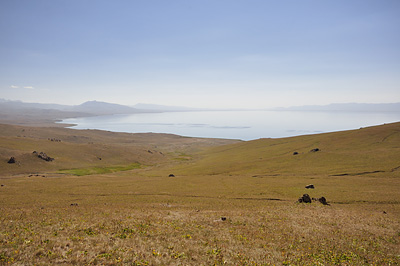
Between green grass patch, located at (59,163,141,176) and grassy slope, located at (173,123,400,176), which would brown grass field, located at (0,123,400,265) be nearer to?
grassy slope, located at (173,123,400,176)

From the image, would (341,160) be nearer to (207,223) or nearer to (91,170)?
(207,223)

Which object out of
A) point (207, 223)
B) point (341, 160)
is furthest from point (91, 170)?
point (341, 160)

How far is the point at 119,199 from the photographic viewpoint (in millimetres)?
40281

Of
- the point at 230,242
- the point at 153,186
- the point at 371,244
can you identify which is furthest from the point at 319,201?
the point at 153,186

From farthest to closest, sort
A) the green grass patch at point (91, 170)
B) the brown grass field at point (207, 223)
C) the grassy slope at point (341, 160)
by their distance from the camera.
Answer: the green grass patch at point (91, 170)
the grassy slope at point (341, 160)
the brown grass field at point (207, 223)

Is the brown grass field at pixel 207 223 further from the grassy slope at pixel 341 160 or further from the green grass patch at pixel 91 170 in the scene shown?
the green grass patch at pixel 91 170

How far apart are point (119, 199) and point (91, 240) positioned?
21545 millimetres

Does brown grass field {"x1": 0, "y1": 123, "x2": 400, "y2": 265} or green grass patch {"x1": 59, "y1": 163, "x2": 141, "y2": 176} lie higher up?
brown grass field {"x1": 0, "y1": 123, "x2": 400, "y2": 265}

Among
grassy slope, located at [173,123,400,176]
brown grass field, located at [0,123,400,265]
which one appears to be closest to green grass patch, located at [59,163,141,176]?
grassy slope, located at [173,123,400,176]

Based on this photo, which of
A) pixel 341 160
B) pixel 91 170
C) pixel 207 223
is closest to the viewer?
pixel 207 223

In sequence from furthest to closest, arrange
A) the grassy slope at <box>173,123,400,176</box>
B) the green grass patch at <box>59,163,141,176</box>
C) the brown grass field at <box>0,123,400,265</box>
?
the green grass patch at <box>59,163,141,176</box> → the grassy slope at <box>173,123,400,176</box> → the brown grass field at <box>0,123,400,265</box>

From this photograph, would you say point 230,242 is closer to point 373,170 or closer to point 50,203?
point 50,203

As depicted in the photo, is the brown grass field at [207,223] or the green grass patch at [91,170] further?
the green grass patch at [91,170]

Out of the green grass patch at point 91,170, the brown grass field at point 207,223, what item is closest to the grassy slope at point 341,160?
the brown grass field at point 207,223
